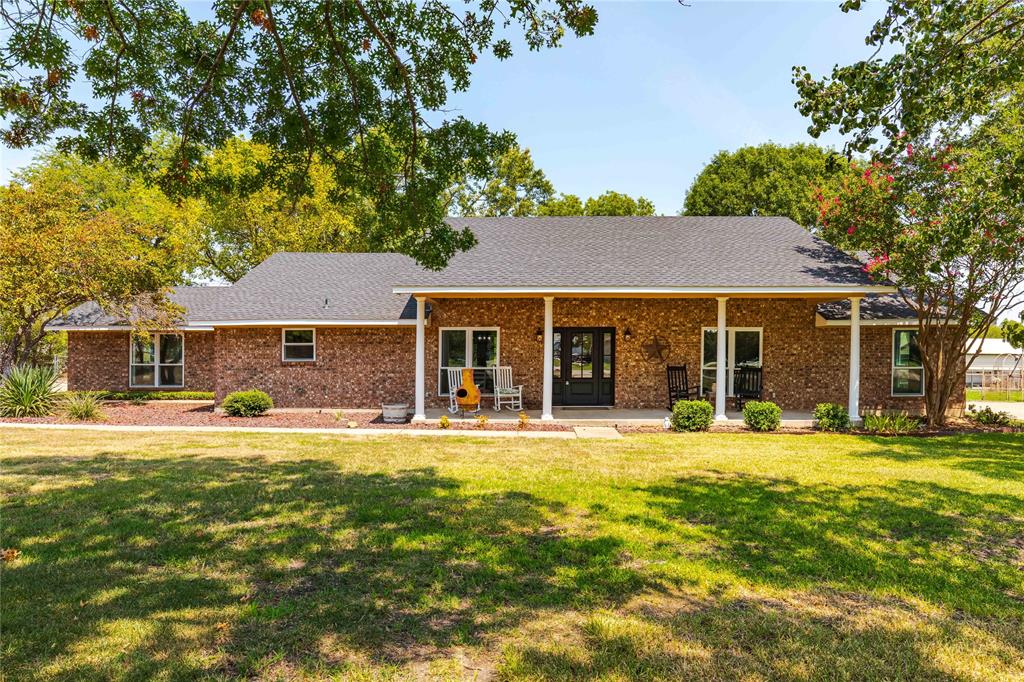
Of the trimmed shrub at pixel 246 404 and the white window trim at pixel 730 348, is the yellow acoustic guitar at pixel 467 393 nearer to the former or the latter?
the trimmed shrub at pixel 246 404

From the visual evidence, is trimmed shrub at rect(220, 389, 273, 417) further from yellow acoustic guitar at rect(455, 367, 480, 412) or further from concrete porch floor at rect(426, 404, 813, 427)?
yellow acoustic guitar at rect(455, 367, 480, 412)

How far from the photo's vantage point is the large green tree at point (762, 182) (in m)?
31.7

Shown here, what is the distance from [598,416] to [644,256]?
178 inches

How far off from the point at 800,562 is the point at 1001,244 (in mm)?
9624

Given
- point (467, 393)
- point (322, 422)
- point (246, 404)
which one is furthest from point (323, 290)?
point (467, 393)

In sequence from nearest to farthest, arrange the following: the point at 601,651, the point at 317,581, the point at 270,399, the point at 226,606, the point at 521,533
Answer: the point at 601,651 < the point at 226,606 < the point at 317,581 < the point at 521,533 < the point at 270,399

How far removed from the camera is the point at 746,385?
15.3 metres

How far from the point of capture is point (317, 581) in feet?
14.2

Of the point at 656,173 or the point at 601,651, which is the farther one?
the point at 656,173

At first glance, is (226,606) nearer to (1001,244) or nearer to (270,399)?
(270,399)

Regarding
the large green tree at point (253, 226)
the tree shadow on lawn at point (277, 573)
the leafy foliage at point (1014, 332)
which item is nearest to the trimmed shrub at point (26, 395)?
the tree shadow on lawn at point (277, 573)

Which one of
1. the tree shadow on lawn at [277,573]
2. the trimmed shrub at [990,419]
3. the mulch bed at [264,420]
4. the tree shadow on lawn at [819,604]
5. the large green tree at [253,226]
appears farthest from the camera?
the large green tree at [253,226]

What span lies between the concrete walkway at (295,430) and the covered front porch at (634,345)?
10.1ft

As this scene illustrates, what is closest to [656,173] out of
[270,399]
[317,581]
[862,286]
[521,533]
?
[862,286]
